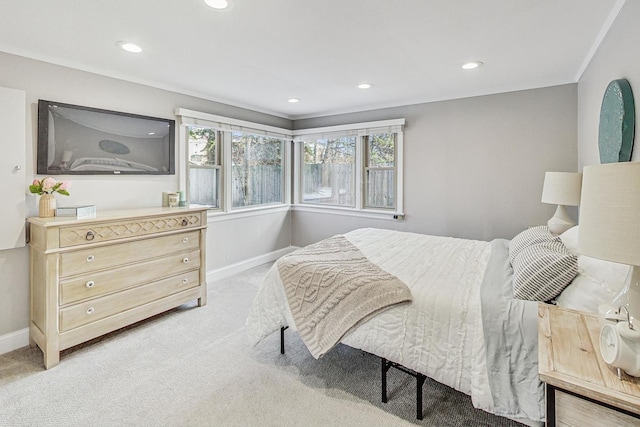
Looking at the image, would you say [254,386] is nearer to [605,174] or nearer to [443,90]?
[605,174]

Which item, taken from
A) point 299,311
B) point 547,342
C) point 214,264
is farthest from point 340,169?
point 547,342

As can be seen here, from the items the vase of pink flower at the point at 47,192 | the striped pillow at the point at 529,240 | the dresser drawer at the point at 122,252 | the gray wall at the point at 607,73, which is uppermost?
the gray wall at the point at 607,73

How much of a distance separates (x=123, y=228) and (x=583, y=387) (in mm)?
3035

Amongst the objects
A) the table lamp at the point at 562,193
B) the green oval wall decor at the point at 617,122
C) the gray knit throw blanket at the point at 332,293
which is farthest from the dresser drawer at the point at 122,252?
the green oval wall decor at the point at 617,122

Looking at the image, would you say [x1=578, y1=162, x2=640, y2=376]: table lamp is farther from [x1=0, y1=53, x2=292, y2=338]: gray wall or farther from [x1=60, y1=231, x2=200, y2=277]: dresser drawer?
[x1=0, y1=53, x2=292, y2=338]: gray wall

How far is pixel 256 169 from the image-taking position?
498 cm

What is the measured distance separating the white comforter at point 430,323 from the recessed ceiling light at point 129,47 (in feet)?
6.66

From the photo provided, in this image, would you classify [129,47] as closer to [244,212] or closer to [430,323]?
[244,212]

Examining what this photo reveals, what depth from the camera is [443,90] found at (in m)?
3.72

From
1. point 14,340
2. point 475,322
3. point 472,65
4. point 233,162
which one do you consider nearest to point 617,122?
point 472,65

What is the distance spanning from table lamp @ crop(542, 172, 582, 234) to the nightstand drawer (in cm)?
214

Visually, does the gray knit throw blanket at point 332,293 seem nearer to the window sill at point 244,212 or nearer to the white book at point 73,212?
the white book at point 73,212

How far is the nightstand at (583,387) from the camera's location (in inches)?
35.9

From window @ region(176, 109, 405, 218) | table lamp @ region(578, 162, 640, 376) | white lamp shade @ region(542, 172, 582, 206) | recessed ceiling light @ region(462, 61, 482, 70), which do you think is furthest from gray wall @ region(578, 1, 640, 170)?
window @ region(176, 109, 405, 218)
